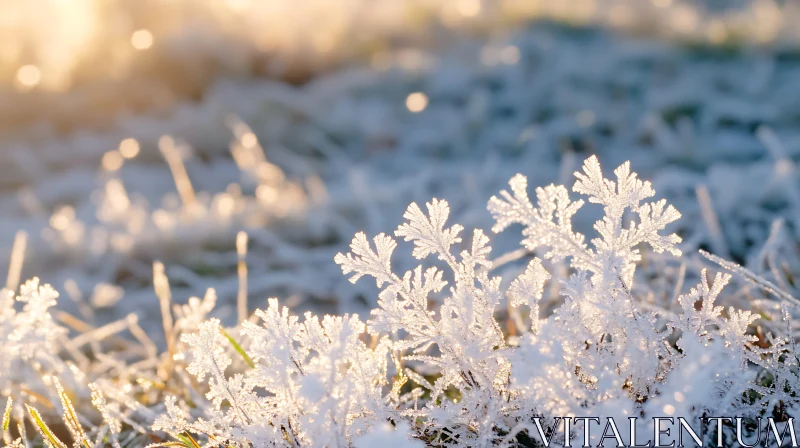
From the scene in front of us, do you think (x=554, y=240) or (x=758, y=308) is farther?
(x=758, y=308)

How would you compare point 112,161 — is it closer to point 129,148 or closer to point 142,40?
point 129,148

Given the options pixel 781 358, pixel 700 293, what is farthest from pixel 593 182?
pixel 781 358

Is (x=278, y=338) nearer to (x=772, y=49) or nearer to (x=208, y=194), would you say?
(x=208, y=194)

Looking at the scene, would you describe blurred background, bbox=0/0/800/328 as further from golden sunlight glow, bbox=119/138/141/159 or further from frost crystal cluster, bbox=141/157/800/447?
frost crystal cluster, bbox=141/157/800/447

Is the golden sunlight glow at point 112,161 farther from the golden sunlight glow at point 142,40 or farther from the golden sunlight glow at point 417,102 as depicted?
the golden sunlight glow at point 417,102

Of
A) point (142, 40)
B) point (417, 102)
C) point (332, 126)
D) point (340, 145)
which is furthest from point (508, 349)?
point (142, 40)

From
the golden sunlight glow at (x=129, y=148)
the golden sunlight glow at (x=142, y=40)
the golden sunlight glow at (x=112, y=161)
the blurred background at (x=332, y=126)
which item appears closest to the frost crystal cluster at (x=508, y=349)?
the blurred background at (x=332, y=126)
